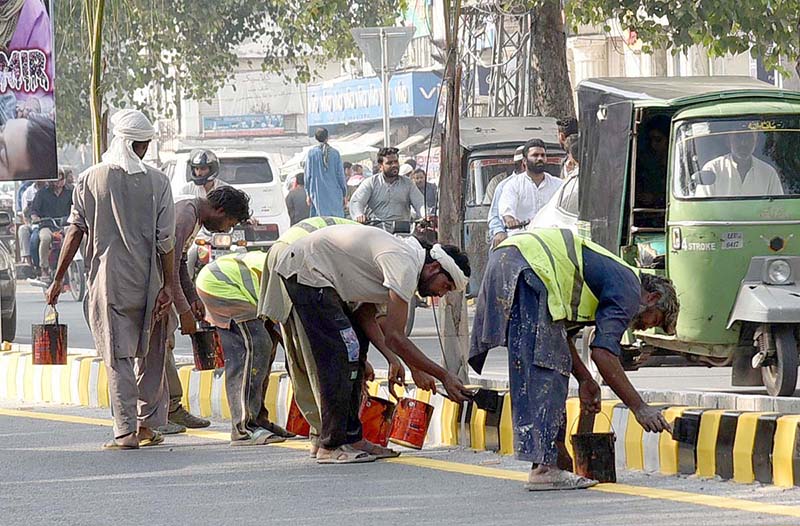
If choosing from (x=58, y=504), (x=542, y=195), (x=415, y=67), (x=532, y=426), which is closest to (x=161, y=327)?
(x=58, y=504)

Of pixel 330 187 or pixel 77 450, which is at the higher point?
pixel 330 187

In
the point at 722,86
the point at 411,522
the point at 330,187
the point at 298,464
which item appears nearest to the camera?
the point at 411,522

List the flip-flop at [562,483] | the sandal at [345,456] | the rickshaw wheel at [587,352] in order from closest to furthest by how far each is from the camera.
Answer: the flip-flop at [562,483]
the sandal at [345,456]
the rickshaw wheel at [587,352]

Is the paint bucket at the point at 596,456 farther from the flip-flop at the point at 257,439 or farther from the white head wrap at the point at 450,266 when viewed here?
the flip-flop at the point at 257,439

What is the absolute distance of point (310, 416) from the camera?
879 centimetres

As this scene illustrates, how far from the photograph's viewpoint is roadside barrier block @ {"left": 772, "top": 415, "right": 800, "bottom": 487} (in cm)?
736

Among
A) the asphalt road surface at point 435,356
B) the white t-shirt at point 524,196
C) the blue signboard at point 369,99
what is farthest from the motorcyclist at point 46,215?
the blue signboard at point 369,99

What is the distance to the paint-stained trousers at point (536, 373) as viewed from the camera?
24.1 feet

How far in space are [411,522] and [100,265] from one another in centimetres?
312

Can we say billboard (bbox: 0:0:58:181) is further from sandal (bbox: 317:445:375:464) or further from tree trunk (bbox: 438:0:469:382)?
sandal (bbox: 317:445:375:464)

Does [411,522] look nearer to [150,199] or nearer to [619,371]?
[619,371]

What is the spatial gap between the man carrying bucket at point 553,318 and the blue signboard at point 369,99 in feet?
118

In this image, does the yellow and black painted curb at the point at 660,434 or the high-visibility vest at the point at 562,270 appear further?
the yellow and black painted curb at the point at 660,434

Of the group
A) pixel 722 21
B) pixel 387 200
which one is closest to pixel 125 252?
pixel 387 200
